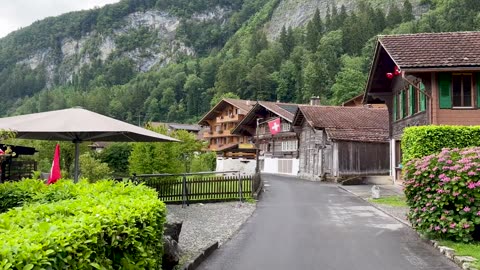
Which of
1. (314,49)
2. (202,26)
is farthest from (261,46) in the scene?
(202,26)

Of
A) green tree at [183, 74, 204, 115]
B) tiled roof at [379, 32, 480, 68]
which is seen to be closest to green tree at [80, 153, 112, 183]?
tiled roof at [379, 32, 480, 68]

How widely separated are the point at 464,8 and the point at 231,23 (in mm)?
106170

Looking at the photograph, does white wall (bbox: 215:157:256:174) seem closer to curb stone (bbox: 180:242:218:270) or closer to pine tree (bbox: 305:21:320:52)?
curb stone (bbox: 180:242:218:270)

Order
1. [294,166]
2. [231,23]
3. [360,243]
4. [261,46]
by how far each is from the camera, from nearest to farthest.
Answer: [360,243] → [294,166] → [261,46] → [231,23]

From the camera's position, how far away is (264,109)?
166ft

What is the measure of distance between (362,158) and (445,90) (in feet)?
54.6

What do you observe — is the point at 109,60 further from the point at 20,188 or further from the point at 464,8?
the point at 20,188

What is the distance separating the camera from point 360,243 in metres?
10.1

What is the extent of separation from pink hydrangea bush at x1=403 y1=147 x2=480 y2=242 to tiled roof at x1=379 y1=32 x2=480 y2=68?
324 inches

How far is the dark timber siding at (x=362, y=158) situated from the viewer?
1315 inches

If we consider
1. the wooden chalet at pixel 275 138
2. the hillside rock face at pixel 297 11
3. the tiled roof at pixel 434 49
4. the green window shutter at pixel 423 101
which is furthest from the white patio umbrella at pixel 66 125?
the hillside rock face at pixel 297 11

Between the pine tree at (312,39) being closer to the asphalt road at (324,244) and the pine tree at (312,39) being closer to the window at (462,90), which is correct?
the window at (462,90)

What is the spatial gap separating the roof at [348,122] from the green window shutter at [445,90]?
15.1 meters

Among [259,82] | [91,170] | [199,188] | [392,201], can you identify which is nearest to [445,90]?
[392,201]
